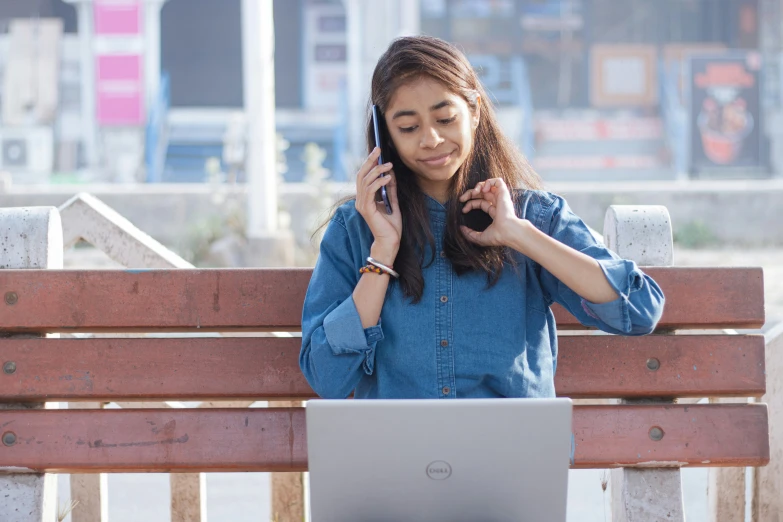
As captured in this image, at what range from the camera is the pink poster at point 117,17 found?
661 inches

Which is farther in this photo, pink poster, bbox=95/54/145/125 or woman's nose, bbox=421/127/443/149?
pink poster, bbox=95/54/145/125

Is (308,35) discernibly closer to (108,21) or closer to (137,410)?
(108,21)

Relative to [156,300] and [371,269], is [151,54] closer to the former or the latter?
[156,300]

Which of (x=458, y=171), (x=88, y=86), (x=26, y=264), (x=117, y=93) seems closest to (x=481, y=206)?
(x=458, y=171)

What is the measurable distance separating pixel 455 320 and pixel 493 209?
0.26m

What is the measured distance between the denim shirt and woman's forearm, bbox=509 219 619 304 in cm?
3

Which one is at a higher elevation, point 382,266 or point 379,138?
point 379,138

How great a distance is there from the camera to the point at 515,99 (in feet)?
59.8

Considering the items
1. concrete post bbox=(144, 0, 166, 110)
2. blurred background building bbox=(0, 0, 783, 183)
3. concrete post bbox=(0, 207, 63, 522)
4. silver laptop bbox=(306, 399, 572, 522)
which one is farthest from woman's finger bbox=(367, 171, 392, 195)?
concrete post bbox=(144, 0, 166, 110)

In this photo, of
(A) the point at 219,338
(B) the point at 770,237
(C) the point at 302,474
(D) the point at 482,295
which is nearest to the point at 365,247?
(D) the point at 482,295

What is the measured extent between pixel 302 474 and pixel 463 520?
1.19 m

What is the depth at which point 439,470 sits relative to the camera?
5.63ft

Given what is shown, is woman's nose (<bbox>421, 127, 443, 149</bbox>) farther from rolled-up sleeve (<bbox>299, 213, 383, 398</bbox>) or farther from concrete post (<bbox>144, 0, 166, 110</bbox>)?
concrete post (<bbox>144, 0, 166, 110</bbox>)

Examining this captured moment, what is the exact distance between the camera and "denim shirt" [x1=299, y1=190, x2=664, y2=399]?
212 cm
